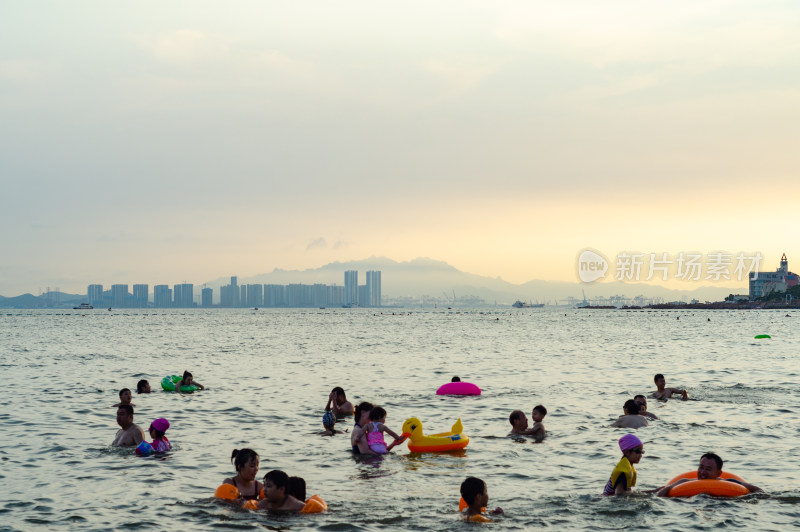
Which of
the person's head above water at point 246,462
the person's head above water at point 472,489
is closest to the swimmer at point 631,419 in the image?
the person's head above water at point 472,489

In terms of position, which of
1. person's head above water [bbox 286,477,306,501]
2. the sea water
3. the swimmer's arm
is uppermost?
person's head above water [bbox 286,477,306,501]

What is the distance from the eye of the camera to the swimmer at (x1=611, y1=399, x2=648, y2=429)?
807 inches

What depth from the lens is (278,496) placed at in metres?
12.2

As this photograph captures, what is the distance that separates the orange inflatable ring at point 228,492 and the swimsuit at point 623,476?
6586 mm

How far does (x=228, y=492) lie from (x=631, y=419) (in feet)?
39.7

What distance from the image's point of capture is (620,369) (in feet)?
133

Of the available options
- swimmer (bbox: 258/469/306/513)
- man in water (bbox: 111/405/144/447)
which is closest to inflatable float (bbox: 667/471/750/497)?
swimmer (bbox: 258/469/306/513)

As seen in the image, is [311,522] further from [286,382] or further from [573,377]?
[573,377]

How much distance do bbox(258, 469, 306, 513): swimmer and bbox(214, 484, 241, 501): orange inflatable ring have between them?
24.4 inches

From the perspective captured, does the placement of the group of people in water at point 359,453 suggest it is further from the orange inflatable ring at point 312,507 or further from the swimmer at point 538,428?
the swimmer at point 538,428

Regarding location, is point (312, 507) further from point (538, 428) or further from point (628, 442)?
point (538, 428)

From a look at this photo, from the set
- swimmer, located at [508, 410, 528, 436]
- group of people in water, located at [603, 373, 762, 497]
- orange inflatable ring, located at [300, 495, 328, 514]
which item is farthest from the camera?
swimmer, located at [508, 410, 528, 436]

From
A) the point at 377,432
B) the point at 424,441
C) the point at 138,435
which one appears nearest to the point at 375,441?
the point at 377,432

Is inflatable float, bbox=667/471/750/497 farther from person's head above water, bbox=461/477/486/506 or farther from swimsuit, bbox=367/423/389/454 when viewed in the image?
swimsuit, bbox=367/423/389/454
